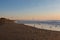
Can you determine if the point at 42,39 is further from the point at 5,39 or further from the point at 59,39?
the point at 5,39

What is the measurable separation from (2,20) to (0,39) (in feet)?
48.4

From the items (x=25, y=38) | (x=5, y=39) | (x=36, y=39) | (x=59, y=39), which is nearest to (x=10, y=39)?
(x=5, y=39)

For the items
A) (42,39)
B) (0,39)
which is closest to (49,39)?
(42,39)

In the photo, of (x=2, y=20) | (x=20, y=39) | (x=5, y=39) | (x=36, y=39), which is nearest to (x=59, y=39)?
(x=36, y=39)

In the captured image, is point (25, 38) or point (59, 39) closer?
point (25, 38)

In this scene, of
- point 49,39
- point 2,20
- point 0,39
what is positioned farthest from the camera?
point 2,20

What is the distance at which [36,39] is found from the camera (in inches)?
504

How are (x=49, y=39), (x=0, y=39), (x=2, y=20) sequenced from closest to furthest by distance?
(x=0, y=39) < (x=49, y=39) < (x=2, y=20)

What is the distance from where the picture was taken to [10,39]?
12.6 m

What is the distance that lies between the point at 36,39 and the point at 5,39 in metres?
2.66

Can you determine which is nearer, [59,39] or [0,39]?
[0,39]

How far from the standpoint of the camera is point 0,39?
492 inches

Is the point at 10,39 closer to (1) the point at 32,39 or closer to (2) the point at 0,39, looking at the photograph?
(2) the point at 0,39

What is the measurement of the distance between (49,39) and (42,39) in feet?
2.19
